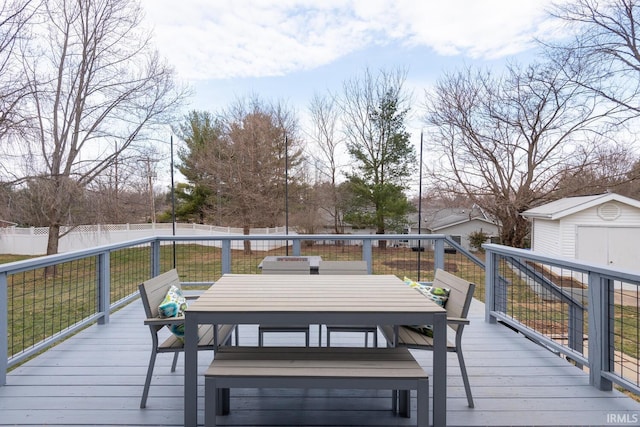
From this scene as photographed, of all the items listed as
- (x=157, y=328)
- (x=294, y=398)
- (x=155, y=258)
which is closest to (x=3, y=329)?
(x=157, y=328)

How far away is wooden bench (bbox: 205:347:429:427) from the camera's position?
169 centimetres

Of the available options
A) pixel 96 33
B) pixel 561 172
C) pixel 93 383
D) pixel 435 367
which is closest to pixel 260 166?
pixel 96 33

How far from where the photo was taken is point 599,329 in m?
2.37

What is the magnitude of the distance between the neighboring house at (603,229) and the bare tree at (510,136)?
2206mm

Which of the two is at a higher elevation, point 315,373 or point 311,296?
point 311,296

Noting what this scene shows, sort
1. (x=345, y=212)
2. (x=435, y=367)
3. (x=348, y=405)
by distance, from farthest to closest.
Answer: (x=345, y=212) < (x=348, y=405) < (x=435, y=367)

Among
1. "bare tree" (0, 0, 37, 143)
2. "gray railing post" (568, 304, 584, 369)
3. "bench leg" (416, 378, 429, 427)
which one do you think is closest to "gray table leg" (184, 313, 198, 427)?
"bench leg" (416, 378, 429, 427)

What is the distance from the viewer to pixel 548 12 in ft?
33.2

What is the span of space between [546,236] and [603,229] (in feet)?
5.13

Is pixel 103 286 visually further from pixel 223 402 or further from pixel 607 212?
pixel 607 212

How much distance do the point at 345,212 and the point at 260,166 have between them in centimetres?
406

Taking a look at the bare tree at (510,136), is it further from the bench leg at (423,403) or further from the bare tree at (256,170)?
the bench leg at (423,403)

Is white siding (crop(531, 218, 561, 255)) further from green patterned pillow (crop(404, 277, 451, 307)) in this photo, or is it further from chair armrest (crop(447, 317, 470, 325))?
chair armrest (crop(447, 317, 470, 325))

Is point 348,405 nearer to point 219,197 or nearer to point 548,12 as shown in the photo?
point 548,12
